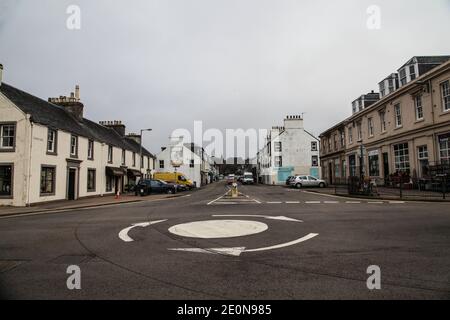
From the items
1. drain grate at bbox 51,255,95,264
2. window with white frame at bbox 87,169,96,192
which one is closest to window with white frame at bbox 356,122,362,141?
window with white frame at bbox 87,169,96,192

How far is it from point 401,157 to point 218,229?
25.0 metres

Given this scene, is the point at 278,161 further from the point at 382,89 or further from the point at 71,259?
the point at 71,259

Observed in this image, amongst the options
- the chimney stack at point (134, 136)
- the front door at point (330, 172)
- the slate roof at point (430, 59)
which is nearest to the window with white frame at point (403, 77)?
the slate roof at point (430, 59)

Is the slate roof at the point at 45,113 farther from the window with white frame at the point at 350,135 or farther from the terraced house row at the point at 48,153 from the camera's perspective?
the window with white frame at the point at 350,135

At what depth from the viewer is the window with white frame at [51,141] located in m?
21.6

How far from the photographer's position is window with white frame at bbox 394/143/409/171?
83.7 ft

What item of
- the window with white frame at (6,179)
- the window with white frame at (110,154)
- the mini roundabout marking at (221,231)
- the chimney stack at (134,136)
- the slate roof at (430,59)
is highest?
the slate roof at (430,59)

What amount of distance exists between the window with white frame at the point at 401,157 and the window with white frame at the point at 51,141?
101 feet

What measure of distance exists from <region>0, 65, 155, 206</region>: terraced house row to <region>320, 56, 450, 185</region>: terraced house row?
76.2 feet

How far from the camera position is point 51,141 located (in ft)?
72.2
